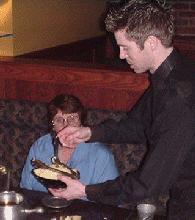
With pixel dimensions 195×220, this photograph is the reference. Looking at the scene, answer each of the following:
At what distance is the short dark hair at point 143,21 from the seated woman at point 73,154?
0.93 m

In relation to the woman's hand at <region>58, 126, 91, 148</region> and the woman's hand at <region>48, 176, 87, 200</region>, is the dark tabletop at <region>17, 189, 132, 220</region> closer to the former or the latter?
the woman's hand at <region>48, 176, 87, 200</region>

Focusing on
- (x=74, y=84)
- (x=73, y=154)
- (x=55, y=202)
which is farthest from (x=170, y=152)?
(x=74, y=84)

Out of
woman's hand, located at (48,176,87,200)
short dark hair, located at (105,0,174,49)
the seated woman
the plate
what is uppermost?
short dark hair, located at (105,0,174,49)

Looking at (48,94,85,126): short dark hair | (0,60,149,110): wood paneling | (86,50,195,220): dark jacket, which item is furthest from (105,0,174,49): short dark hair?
(0,60,149,110): wood paneling

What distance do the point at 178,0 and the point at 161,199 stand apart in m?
3.54

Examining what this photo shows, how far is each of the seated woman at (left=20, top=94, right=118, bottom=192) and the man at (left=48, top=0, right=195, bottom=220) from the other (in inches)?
27.9

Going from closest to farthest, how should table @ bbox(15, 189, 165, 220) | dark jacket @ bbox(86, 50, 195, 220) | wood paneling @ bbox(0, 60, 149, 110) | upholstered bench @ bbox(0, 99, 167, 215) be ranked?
dark jacket @ bbox(86, 50, 195, 220), table @ bbox(15, 189, 165, 220), upholstered bench @ bbox(0, 99, 167, 215), wood paneling @ bbox(0, 60, 149, 110)

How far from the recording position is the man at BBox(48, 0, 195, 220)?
1.62m

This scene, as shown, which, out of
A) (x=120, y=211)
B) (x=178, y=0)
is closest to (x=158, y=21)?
(x=120, y=211)

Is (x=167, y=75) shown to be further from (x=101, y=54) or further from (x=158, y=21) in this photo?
(x=101, y=54)

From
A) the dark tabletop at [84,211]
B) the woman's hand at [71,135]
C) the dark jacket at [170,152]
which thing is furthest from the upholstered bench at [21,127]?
the dark jacket at [170,152]

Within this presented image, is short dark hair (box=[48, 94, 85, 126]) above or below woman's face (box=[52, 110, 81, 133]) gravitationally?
above

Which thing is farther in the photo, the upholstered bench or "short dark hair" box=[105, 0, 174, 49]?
the upholstered bench

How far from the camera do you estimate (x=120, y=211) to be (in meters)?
1.95
